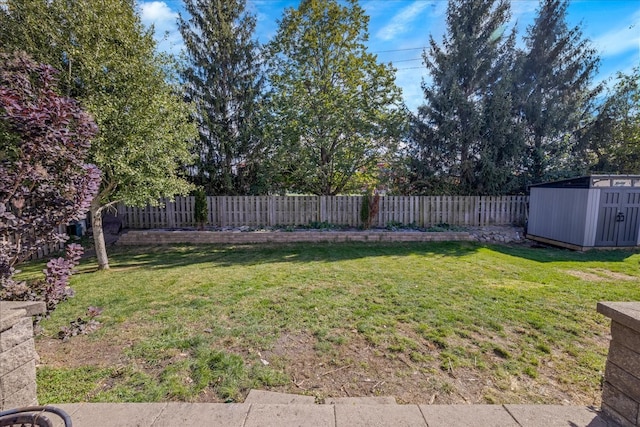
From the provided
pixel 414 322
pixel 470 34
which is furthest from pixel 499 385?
A: pixel 470 34

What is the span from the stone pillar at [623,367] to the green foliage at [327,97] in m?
8.36

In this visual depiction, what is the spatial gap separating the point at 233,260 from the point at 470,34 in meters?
11.0

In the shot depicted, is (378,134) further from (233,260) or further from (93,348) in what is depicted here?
(93,348)

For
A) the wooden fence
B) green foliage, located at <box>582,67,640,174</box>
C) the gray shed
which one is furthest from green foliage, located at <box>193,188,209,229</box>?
green foliage, located at <box>582,67,640,174</box>

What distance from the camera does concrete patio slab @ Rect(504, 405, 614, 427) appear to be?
180 cm

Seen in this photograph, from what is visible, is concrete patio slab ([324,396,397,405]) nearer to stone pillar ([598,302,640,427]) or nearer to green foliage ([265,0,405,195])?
stone pillar ([598,302,640,427])

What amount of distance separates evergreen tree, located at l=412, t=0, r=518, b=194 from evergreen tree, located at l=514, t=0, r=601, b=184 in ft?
3.35

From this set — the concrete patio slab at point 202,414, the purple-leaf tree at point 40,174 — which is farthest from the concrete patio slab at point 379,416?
the purple-leaf tree at point 40,174

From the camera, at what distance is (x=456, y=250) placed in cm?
750

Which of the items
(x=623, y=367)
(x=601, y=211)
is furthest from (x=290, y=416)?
(x=601, y=211)

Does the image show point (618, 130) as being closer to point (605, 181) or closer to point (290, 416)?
point (605, 181)

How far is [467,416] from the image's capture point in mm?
1855

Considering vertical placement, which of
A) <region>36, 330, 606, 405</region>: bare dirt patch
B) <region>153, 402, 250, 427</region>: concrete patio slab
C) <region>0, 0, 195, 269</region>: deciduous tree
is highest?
<region>0, 0, 195, 269</region>: deciduous tree

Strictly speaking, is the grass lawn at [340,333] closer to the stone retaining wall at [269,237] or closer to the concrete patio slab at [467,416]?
the concrete patio slab at [467,416]
